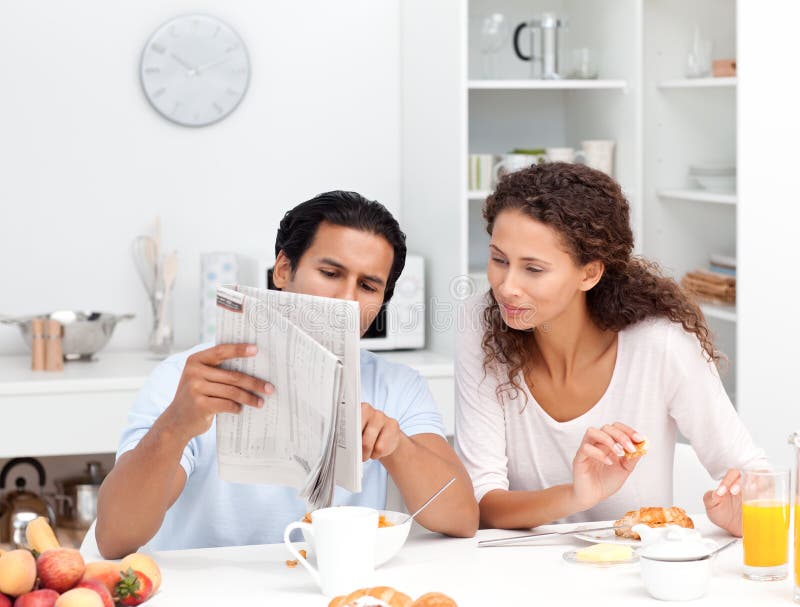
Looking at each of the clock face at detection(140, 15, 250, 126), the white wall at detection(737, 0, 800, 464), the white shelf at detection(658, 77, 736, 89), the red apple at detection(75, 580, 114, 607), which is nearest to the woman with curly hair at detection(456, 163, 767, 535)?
the red apple at detection(75, 580, 114, 607)

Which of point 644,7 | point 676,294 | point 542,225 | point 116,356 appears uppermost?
point 644,7

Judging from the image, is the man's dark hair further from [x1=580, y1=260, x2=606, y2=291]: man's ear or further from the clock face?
the clock face

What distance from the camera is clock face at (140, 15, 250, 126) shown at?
3.36 metres

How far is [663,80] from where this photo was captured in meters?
3.43

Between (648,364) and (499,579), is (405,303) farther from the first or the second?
(499,579)

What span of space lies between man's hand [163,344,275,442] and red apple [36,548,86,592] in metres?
0.29

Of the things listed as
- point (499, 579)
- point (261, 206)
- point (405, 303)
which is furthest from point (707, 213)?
point (499, 579)

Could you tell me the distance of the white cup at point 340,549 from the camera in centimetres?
132

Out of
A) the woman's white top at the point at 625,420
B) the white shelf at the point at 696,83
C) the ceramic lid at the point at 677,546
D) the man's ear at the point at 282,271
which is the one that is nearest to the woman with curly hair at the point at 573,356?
the woman's white top at the point at 625,420

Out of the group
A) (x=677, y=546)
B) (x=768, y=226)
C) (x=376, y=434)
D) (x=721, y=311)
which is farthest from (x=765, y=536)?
(x=721, y=311)

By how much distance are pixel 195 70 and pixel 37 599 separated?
2.49 m

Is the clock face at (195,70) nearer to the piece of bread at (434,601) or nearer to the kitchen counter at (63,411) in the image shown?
the kitchen counter at (63,411)

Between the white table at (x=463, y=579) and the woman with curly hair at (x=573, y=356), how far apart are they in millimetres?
269

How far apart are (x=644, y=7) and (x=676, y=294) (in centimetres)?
179
